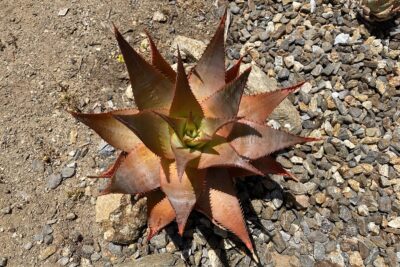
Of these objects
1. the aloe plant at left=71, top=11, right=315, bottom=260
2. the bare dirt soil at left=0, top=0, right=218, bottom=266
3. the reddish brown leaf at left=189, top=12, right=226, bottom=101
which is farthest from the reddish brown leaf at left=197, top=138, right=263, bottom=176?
the bare dirt soil at left=0, top=0, right=218, bottom=266

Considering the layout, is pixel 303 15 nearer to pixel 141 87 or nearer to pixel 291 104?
pixel 291 104

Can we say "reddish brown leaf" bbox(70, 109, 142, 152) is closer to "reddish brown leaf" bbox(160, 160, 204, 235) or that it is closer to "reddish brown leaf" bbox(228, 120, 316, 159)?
"reddish brown leaf" bbox(160, 160, 204, 235)

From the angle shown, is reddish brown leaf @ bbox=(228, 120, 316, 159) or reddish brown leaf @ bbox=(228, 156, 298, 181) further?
reddish brown leaf @ bbox=(228, 156, 298, 181)

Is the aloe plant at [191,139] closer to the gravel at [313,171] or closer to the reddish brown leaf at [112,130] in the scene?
the reddish brown leaf at [112,130]

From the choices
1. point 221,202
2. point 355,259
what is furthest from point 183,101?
point 355,259

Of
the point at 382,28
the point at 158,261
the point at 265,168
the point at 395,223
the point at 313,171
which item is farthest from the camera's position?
the point at 382,28

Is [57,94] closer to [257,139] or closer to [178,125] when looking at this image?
[178,125]
